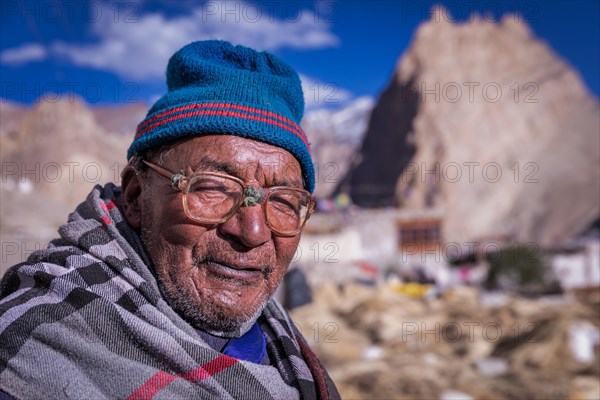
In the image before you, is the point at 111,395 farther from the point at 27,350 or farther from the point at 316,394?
the point at 316,394

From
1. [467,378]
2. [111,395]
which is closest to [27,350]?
[111,395]

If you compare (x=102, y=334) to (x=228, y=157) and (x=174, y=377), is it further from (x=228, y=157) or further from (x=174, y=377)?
(x=228, y=157)

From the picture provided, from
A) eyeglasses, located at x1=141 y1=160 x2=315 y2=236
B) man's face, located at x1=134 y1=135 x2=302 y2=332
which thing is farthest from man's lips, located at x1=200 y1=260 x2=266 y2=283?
eyeglasses, located at x1=141 y1=160 x2=315 y2=236

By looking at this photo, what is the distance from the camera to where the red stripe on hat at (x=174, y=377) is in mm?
1163

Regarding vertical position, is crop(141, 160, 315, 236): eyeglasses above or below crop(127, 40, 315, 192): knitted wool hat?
below

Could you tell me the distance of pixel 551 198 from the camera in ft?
149

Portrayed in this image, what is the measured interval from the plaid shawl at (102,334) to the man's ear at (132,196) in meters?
0.04

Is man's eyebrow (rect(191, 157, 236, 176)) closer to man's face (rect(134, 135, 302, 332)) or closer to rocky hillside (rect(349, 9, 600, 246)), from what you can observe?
man's face (rect(134, 135, 302, 332))

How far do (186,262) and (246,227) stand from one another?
192 millimetres

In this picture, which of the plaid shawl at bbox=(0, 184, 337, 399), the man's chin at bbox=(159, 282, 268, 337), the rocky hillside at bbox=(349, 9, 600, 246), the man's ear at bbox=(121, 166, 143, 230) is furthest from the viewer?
the rocky hillside at bbox=(349, 9, 600, 246)

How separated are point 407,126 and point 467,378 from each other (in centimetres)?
4654

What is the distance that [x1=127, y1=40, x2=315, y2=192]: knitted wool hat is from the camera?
1442mm

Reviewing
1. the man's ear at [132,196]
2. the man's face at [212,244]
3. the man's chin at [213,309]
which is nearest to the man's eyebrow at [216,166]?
the man's face at [212,244]

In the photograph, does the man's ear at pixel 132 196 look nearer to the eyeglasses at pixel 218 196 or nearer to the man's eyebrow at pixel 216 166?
the eyeglasses at pixel 218 196
